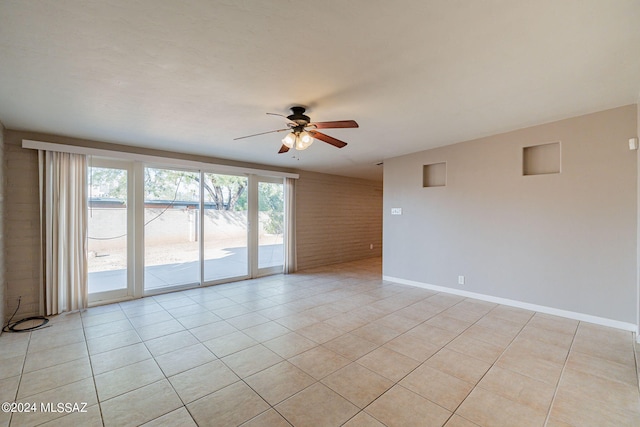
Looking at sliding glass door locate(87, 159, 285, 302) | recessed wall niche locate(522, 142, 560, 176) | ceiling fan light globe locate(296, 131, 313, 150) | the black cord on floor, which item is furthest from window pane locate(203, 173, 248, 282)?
recessed wall niche locate(522, 142, 560, 176)

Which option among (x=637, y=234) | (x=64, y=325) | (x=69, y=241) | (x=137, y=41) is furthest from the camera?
(x=69, y=241)

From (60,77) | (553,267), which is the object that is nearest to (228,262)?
(60,77)

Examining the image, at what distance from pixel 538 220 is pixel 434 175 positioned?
179 cm

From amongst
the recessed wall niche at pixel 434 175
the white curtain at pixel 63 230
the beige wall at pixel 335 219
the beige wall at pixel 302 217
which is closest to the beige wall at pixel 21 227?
the beige wall at pixel 302 217

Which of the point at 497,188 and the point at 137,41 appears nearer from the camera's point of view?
the point at 137,41

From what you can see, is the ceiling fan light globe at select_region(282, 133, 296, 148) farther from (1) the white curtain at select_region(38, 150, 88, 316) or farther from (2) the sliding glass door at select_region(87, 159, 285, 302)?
(1) the white curtain at select_region(38, 150, 88, 316)

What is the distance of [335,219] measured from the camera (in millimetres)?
7828

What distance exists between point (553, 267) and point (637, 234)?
35.3 inches

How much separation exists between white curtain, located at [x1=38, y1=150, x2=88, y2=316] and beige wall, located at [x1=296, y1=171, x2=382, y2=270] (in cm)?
411

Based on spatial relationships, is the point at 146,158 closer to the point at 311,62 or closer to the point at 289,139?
the point at 289,139

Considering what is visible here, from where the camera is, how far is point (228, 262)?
5801 millimetres

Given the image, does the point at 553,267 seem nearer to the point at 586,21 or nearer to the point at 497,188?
the point at 497,188

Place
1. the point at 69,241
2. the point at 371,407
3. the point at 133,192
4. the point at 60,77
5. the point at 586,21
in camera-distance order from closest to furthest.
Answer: the point at 586,21
the point at 371,407
the point at 60,77
the point at 69,241
the point at 133,192

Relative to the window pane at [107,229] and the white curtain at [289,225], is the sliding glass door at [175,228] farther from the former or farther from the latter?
the white curtain at [289,225]
